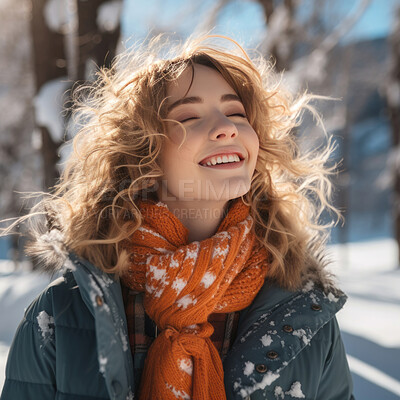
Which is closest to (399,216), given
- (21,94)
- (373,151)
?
(21,94)

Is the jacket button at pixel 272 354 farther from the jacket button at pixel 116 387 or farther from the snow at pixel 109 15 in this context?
the snow at pixel 109 15

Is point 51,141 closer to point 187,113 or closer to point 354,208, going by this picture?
point 187,113

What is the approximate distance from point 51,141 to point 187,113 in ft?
8.53

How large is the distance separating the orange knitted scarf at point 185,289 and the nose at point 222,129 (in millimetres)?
363

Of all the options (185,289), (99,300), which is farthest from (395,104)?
(99,300)

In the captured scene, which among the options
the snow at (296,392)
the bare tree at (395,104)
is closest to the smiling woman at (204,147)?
the snow at (296,392)

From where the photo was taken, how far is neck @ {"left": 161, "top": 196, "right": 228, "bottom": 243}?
172 centimetres

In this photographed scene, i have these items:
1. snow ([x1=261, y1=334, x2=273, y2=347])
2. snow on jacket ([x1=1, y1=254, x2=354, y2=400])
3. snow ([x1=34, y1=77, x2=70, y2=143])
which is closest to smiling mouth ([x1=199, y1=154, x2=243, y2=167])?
snow on jacket ([x1=1, y1=254, x2=354, y2=400])

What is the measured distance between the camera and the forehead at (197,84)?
65.2 inches

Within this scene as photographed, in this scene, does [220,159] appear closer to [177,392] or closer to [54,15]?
[177,392]

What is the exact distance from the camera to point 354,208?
83.3ft

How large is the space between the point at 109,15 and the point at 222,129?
283 centimetres

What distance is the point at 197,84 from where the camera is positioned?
166cm

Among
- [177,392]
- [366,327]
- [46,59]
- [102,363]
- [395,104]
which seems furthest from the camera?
[395,104]
